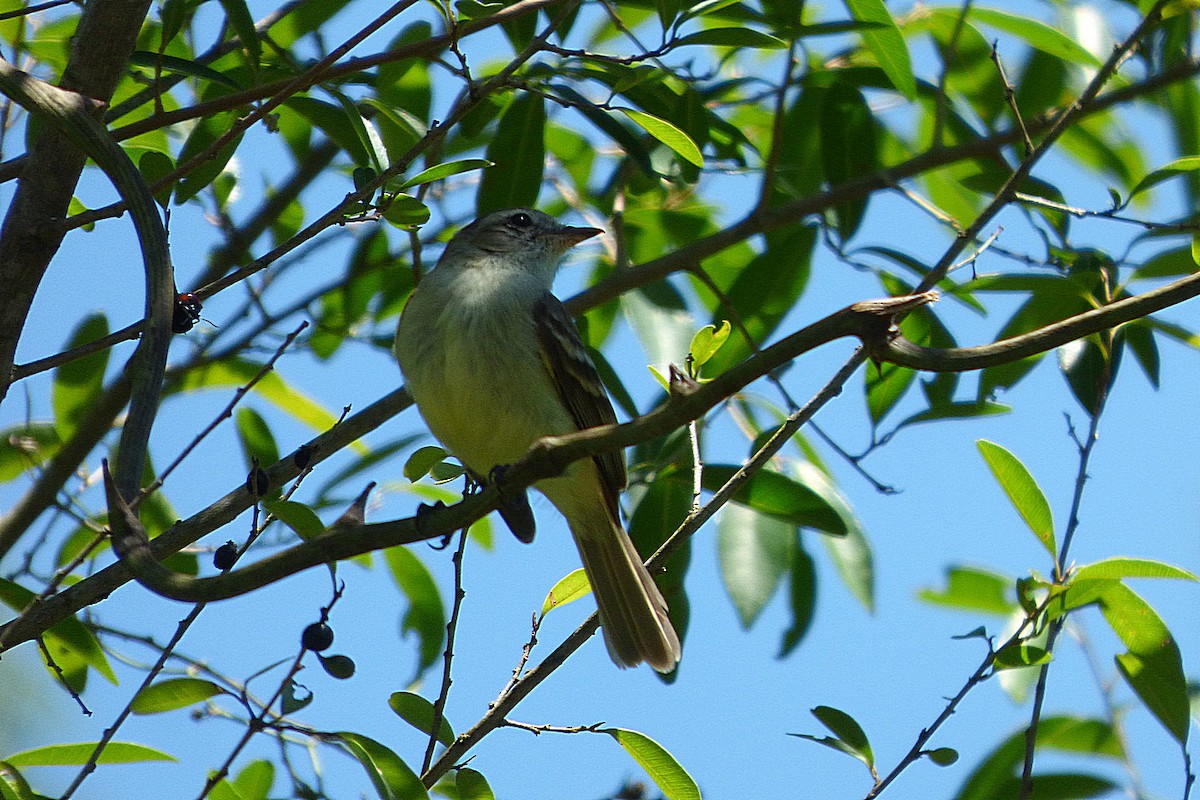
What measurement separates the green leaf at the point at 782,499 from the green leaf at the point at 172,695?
1599 mm

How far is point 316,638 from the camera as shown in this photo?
113 inches

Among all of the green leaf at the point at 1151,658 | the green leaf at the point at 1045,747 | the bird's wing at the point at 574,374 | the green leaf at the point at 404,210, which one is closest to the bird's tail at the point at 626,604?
the bird's wing at the point at 574,374

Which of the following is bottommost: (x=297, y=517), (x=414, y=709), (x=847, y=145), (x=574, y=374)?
(x=414, y=709)

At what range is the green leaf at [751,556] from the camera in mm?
4504

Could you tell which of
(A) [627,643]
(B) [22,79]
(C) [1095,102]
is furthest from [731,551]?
(B) [22,79]

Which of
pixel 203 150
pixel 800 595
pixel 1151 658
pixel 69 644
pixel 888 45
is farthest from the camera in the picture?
pixel 800 595

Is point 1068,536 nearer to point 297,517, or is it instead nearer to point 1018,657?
point 1018,657

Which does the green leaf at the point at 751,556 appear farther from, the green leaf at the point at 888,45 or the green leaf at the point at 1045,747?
the green leaf at the point at 888,45

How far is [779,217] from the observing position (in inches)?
Answer: 178

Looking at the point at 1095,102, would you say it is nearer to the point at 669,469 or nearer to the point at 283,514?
the point at 669,469

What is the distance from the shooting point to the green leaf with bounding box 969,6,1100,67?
4672 millimetres

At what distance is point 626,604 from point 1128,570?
159 cm

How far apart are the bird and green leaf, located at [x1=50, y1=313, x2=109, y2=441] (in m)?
1.13

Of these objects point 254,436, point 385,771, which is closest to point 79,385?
point 254,436
